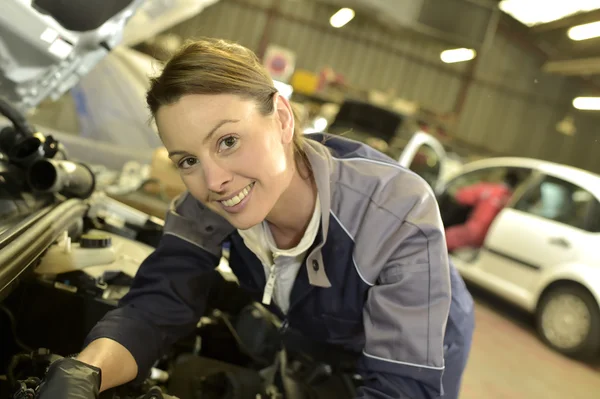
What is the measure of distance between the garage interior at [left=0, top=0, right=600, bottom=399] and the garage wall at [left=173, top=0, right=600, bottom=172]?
25mm

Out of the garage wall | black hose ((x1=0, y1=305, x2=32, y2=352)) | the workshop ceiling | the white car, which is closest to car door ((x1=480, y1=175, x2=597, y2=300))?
the white car

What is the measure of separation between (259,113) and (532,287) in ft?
12.0

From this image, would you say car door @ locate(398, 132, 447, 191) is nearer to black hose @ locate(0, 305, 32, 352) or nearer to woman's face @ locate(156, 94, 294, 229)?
woman's face @ locate(156, 94, 294, 229)

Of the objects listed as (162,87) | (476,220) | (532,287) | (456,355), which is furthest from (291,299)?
(476,220)

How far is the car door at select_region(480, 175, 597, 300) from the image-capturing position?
12.4 ft

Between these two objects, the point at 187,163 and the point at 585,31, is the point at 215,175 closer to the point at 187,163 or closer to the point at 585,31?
the point at 187,163

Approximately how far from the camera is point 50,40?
1429 mm

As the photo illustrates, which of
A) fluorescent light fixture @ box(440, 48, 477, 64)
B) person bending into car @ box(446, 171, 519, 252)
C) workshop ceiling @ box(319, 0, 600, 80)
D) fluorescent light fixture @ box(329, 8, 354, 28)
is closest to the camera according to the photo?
person bending into car @ box(446, 171, 519, 252)

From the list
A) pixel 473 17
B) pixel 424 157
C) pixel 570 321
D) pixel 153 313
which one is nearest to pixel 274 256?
pixel 153 313

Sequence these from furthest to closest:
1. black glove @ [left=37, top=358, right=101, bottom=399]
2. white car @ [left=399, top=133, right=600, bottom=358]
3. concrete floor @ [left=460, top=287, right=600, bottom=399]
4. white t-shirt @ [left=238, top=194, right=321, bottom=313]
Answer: white car @ [left=399, top=133, right=600, bottom=358] → concrete floor @ [left=460, top=287, right=600, bottom=399] → white t-shirt @ [left=238, top=194, right=321, bottom=313] → black glove @ [left=37, top=358, right=101, bottom=399]

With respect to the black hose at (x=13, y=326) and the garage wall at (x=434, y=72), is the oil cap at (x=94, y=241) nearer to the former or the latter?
the black hose at (x=13, y=326)

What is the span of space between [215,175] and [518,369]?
9.67ft

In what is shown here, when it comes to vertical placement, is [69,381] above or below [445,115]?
below

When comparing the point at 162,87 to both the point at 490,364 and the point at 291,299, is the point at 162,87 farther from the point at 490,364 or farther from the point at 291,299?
the point at 490,364
